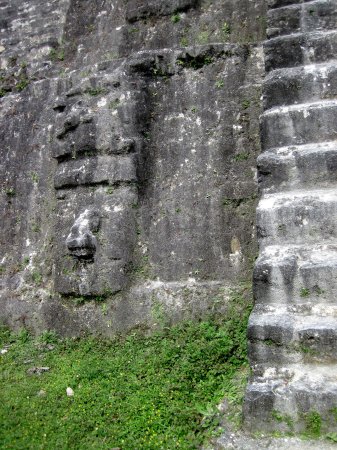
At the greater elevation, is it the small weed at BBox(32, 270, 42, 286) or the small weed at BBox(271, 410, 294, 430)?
the small weed at BBox(32, 270, 42, 286)

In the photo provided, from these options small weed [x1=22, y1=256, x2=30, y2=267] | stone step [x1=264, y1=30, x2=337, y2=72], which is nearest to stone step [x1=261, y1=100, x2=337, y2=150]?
stone step [x1=264, y1=30, x2=337, y2=72]

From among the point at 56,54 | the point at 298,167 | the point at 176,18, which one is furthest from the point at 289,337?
the point at 56,54

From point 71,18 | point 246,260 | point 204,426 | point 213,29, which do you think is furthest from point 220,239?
point 71,18

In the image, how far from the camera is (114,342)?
4.58 m

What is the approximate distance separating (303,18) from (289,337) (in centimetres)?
245

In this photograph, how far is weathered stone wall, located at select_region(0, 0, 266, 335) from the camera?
4598mm

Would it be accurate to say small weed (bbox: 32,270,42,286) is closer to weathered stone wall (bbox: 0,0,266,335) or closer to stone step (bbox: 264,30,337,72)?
weathered stone wall (bbox: 0,0,266,335)

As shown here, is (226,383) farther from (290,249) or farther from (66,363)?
(66,363)

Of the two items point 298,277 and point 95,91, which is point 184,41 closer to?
point 95,91

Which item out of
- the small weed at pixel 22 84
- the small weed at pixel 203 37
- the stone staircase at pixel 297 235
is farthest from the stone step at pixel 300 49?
the small weed at pixel 22 84

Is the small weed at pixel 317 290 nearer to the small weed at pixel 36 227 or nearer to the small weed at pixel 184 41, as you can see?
the small weed at pixel 184 41

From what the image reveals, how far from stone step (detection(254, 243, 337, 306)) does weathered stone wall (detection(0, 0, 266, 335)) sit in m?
1.08

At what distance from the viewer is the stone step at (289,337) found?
306 centimetres

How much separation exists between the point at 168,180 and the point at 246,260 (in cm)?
109
